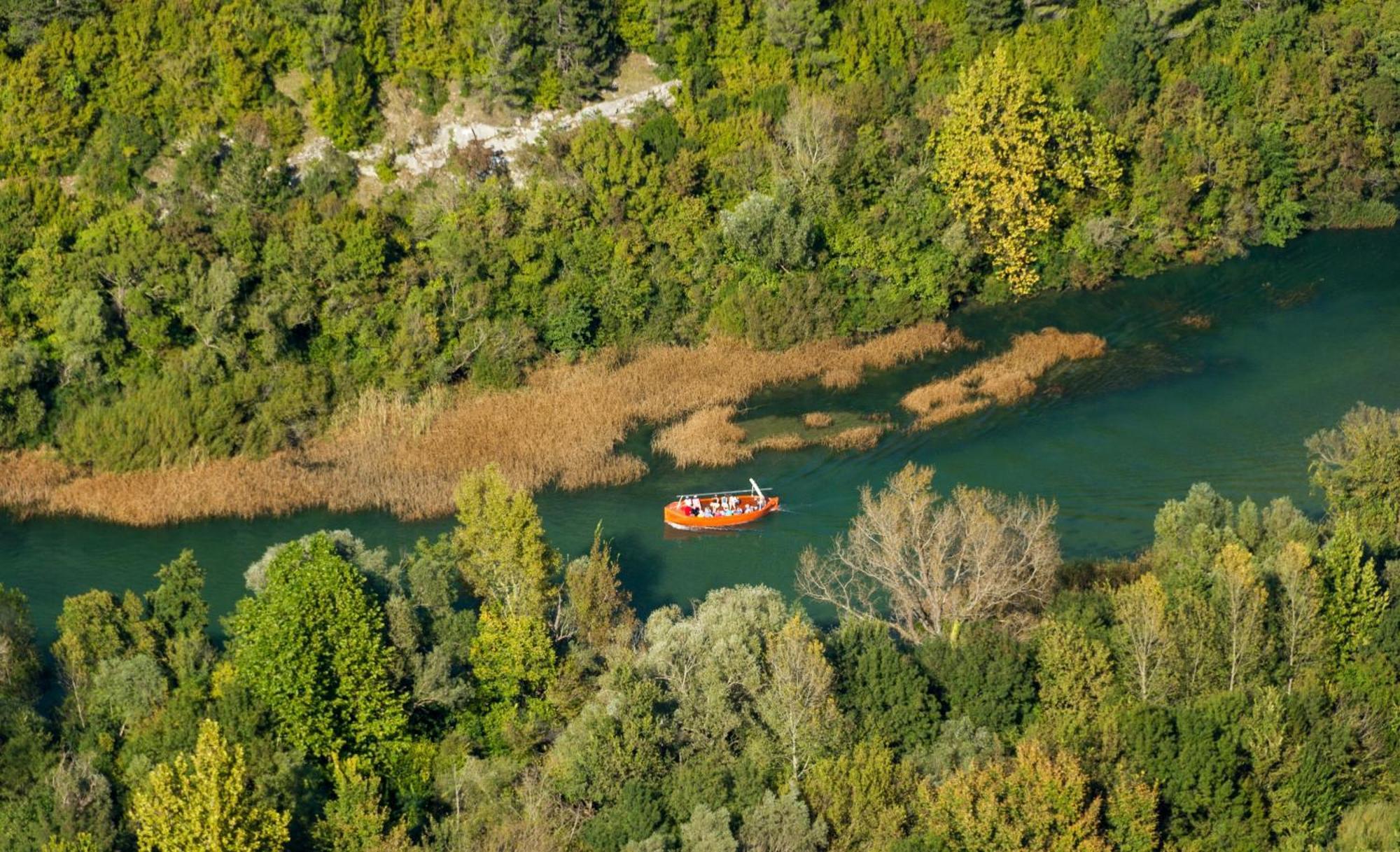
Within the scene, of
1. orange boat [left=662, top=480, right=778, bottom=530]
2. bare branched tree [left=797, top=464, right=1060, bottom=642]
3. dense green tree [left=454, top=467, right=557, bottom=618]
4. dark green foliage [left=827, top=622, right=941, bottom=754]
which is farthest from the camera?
orange boat [left=662, top=480, right=778, bottom=530]

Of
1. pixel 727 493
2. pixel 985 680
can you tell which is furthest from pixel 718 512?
pixel 985 680

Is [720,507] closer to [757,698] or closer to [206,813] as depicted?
[757,698]

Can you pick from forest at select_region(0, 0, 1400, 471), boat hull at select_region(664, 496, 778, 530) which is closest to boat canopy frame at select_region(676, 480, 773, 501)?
boat hull at select_region(664, 496, 778, 530)

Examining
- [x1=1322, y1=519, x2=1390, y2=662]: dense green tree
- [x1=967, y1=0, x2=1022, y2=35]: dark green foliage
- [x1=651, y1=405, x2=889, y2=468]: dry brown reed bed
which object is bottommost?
[x1=1322, y1=519, x2=1390, y2=662]: dense green tree

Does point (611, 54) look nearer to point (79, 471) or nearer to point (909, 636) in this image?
point (79, 471)

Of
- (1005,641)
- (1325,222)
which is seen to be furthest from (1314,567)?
(1325,222)

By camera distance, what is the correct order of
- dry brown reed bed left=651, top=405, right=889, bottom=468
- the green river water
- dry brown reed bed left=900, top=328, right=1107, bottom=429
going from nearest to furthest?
the green river water → dry brown reed bed left=651, top=405, right=889, bottom=468 → dry brown reed bed left=900, top=328, right=1107, bottom=429

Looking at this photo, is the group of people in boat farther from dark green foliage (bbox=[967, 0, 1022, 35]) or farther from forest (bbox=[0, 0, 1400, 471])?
dark green foliage (bbox=[967, 0, 1022, 35])
